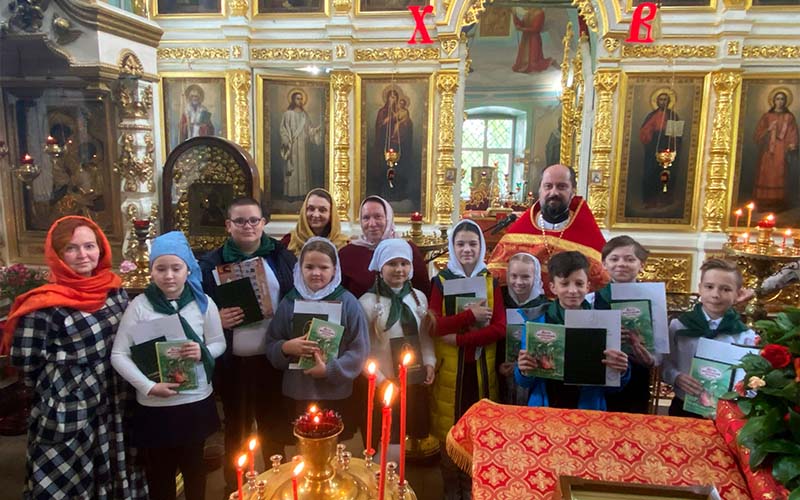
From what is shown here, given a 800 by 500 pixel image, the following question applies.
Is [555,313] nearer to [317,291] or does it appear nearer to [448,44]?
[317,291]

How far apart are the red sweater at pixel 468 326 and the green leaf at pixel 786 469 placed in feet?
4.25

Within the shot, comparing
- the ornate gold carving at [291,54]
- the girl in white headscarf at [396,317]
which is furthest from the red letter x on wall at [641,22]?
the girl in white headscarf at [396,317]

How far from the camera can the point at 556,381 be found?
2.48 m

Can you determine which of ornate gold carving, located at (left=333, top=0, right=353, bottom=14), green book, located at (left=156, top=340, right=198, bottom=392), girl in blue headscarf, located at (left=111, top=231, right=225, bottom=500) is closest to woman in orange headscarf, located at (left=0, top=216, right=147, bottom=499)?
girl in blue headscarf, located at (left=111, top=231, right=225, bottom=500)

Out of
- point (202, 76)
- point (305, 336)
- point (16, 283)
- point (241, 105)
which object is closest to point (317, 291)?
point (305, 336)

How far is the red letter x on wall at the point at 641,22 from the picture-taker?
717cm

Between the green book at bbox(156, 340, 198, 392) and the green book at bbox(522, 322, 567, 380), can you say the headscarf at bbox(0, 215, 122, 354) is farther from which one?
the green book at bbox(522, 322, 567, 380)

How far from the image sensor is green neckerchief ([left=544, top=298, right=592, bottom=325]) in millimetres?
2357

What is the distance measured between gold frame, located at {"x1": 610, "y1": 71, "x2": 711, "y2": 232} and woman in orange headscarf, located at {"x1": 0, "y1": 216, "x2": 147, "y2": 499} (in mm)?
7360

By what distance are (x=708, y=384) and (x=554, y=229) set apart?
1644 mm

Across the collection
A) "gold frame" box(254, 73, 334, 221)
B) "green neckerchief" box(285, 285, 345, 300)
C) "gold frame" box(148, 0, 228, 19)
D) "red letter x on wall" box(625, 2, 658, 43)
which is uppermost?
"gold frame" box(148, 0, 228, 19)

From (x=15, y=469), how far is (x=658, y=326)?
12.8 feet

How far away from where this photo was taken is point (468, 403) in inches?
111

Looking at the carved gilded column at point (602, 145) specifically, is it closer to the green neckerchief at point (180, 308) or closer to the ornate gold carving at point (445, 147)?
the ornate gold carving at point (445, 147)
